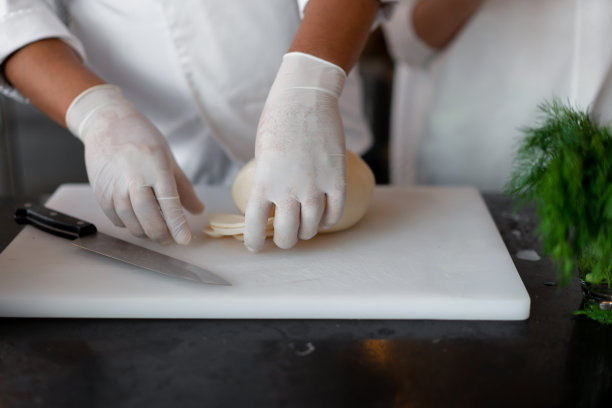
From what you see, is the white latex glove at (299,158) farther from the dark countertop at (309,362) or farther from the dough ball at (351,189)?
the dark countertop at (309,362)

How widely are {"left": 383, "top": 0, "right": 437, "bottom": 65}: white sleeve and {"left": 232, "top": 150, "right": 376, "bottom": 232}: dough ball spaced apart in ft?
2.63

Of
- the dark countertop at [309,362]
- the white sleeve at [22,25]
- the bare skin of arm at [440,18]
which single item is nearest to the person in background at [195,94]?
the white sleeve at [22,25]

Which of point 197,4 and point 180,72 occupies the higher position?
point 197,4

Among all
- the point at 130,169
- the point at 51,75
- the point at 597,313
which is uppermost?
the point at 51,75

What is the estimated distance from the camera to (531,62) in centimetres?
176

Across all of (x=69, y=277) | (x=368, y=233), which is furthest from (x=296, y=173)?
(x=69, y=277)

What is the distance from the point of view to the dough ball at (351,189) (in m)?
1.09

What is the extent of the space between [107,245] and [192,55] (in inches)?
21.3

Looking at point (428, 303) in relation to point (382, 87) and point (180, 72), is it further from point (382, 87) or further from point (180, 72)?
point (382, 87)

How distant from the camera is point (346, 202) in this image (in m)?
1.08

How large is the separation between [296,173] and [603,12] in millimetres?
1150

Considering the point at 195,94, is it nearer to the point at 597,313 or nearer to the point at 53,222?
the point at 53,222

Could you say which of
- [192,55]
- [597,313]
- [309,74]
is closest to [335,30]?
[309,74]

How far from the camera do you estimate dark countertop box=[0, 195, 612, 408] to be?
A: 69 centimetres
